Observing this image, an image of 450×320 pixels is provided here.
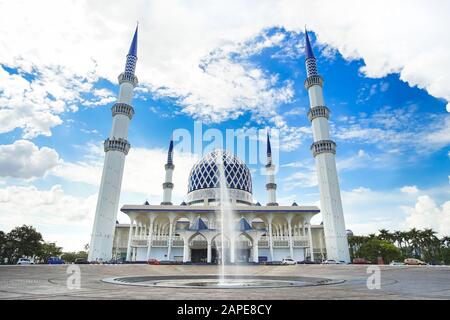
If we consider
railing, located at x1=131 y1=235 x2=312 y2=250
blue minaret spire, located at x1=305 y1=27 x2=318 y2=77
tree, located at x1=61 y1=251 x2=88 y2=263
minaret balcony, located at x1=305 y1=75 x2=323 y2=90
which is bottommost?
tree, located at x1=61 y1=251 x2=88 y2=263

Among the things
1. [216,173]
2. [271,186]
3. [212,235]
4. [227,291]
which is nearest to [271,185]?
[271,186]

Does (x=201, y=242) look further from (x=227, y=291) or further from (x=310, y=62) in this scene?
(x=227, y=291)

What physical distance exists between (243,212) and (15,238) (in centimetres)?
3713

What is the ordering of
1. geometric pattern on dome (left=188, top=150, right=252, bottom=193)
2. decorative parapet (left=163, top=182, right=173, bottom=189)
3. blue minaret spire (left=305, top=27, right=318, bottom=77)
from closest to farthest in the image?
blue minaret spire (left=305, top=27, right=318, bottom=77) < geometric pattern on dome (left=188, top=150, right=252, bottom=193) < decorative parapet (left=163, top=182, right=173, bottom=189)

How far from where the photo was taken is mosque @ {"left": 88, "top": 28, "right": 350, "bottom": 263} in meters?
37.4

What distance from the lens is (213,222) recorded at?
43.7m

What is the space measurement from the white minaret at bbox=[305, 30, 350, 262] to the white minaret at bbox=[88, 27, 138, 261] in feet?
93.3

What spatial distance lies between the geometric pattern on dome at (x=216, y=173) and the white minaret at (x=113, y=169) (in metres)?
17.2

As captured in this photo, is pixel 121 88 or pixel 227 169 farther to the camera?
pixel 227 169

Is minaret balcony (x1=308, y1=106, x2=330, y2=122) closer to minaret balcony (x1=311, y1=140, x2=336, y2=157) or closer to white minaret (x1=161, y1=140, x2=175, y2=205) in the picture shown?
minaret balcony (x1=311, y1=140, x2=336, y2=157)

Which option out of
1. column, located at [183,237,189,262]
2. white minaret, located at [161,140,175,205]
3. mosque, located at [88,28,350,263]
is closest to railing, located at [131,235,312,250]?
mosque, located at [88,28,350,263]
